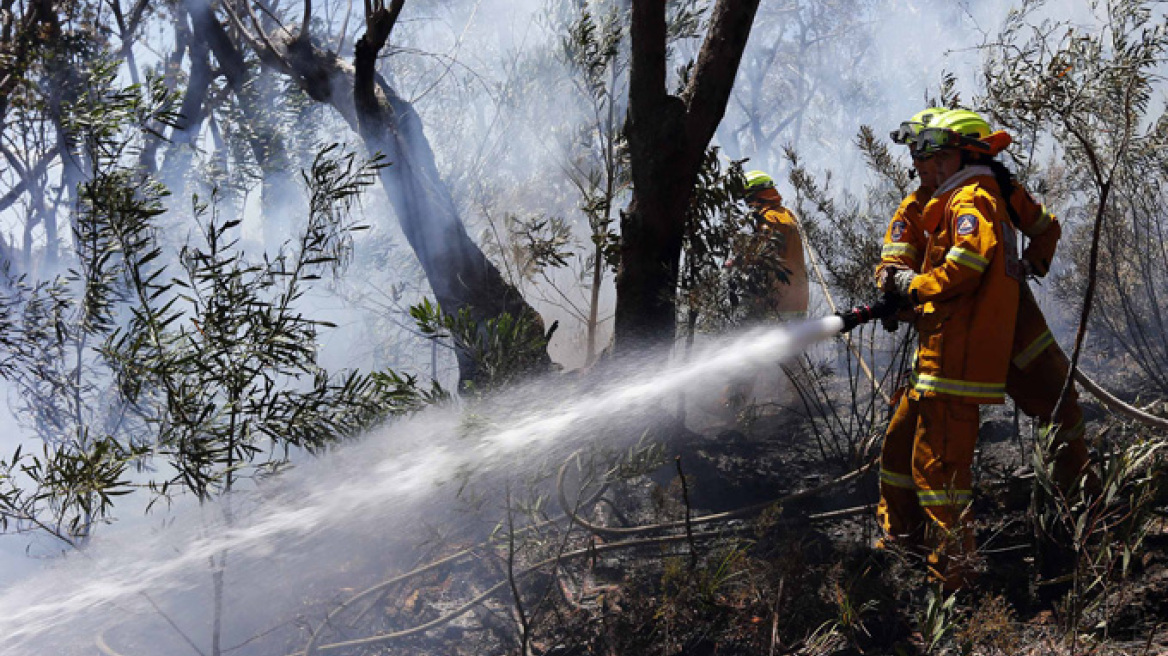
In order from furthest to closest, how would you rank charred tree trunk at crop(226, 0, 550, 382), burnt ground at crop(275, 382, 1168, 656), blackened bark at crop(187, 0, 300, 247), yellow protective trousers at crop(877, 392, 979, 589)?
blackened bark at crop(187, 0, 300, 247) → charred tree trunk at crop(226, 0, 550, 382) → yellow protective trousers at crop(877, 392, 979, 589) → burnt ground at crop(275, 382, 1168, 656)

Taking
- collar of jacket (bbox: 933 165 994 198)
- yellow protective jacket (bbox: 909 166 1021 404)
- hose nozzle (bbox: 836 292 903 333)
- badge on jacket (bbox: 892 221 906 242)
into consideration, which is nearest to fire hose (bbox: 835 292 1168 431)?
hose nozzle (bbox: 836 292 903 333)

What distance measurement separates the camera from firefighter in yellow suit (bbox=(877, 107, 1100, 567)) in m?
2.96

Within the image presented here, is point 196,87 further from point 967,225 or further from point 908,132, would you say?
point 967,225

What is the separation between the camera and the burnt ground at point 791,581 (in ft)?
8.21

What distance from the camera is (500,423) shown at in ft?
10.4

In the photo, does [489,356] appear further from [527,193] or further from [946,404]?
[527,193]

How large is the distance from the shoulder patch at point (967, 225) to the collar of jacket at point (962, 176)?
0.20 meters

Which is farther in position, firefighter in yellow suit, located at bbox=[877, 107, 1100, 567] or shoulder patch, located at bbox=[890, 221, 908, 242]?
shoulder patch, located at bbox=[890, 221, 908, 242]

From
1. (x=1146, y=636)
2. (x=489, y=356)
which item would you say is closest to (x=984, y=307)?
(x=1146, y=636)

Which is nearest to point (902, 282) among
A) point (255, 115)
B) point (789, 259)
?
point (789, 259)

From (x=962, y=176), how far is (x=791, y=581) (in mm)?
1643

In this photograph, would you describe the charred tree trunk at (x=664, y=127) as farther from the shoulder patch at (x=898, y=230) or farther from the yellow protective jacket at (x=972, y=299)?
the yellow protective jacket at (x=972, y=299)

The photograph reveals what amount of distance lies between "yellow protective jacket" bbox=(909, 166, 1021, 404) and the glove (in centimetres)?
10

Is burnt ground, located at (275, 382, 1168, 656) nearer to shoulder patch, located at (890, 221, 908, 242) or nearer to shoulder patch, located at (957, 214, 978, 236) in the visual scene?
shoulder patch, located at (957, 214, 978, 236)
